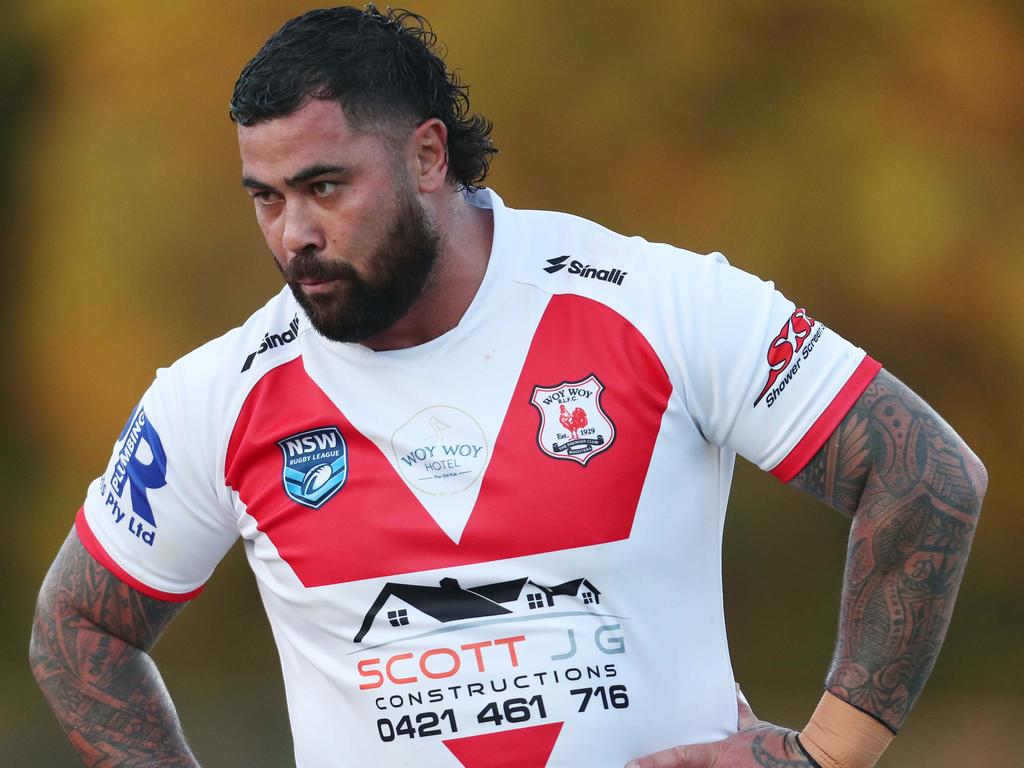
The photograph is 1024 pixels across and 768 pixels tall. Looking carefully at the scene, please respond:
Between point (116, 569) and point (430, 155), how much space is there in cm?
98

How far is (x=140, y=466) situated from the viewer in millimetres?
2451

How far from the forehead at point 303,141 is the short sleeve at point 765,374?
649mm

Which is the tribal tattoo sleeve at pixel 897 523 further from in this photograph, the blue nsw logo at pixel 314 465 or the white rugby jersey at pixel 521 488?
the blue nsw logo at pixel 314 465

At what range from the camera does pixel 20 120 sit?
4.95m

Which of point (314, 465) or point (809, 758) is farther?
point (314, 465)

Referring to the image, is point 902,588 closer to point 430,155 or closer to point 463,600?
point 463,600

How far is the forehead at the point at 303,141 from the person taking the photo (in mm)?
2229

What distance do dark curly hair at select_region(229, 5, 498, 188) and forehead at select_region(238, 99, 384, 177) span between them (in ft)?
0.06

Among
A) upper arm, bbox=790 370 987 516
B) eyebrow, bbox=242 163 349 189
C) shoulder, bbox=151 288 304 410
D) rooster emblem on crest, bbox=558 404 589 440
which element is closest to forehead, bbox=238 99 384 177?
eyebrow, bbox=242 163 349 189

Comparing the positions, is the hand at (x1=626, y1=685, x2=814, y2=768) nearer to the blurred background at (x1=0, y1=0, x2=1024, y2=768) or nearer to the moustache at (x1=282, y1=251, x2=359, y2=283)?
the moustache at (x1=282, y1=251, x2=359, y2=283)

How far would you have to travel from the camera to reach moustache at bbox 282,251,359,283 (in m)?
2.27

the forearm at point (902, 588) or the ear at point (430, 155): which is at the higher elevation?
the ear at point (430, 155)

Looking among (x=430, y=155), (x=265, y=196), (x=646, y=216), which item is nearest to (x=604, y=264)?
(x=430, y=155)

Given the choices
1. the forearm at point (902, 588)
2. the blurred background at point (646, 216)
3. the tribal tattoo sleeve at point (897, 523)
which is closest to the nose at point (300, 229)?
the tribal tattoo sleeve at point (897, 523)
